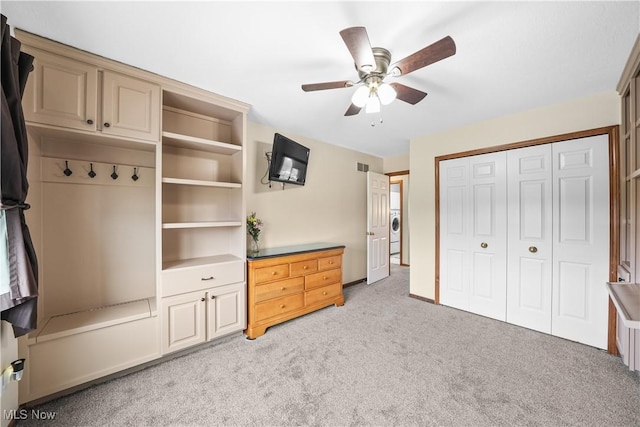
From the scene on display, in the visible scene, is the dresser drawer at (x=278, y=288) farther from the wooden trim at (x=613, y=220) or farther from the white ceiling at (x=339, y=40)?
the wooden trim at (x=613, y=220)

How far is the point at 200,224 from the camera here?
2217 millimetres

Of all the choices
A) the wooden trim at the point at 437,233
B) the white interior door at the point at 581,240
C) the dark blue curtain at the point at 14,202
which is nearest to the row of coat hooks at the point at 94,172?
the dark blue curtain at the point at 14,202

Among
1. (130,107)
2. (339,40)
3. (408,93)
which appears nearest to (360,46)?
(339,40)

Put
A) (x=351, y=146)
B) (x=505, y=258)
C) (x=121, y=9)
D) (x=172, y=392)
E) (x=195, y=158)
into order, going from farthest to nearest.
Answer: (x=351, y=146) → (x=505, y=258) → (x=195, y=158) → (x=172, y=392) → (x=121, y=9)

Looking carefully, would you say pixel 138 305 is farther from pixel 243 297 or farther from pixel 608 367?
pixel 608 367

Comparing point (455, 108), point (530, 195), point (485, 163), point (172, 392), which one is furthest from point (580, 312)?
point (172, 392)

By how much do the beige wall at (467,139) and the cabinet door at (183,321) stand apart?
9.50 feet

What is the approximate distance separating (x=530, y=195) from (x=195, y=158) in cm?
366

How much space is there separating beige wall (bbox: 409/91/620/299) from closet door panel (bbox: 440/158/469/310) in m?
0.15

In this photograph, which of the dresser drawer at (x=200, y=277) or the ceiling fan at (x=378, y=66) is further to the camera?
the dresser drawer at (x=200, y=277)

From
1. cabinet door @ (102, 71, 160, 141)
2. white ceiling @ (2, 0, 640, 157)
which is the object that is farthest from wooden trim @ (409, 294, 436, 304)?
cabinet door @ (102, 71, 160, 141)

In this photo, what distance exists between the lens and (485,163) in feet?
9.91

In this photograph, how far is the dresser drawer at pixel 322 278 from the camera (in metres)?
3.00

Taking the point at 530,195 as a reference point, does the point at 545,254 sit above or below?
below
